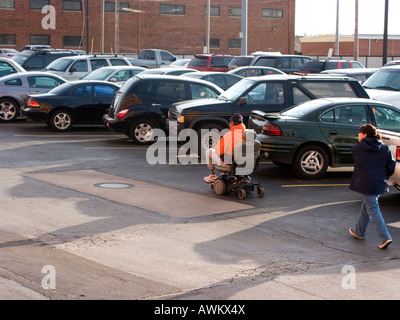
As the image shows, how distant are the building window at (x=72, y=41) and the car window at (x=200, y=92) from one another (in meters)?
46.3

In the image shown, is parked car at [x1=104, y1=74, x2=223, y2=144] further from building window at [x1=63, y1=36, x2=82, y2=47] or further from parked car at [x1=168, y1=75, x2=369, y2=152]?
building window at [x1=63, y1=36, x2=82, y2=47]

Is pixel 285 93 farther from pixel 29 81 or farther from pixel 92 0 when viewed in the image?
pixel 92 0

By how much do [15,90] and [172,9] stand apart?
4618cm

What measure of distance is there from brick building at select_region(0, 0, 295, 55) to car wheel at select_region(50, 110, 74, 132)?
122 ft

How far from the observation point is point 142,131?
59.4 ft

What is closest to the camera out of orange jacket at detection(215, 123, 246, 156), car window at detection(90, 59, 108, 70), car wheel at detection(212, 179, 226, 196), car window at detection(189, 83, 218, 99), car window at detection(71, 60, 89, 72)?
orange jacket at detection(215, 123, 246, 156)

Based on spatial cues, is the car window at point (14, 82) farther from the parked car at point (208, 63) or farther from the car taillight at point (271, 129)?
the parked car at point (208, 63)

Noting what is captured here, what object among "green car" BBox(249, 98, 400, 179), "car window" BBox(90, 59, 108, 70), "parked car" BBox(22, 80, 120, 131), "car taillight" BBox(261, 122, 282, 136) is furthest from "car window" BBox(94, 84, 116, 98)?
"car window" BBox(90, 59, 108, 70)

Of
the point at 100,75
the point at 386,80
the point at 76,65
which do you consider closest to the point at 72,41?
the point at 76,65

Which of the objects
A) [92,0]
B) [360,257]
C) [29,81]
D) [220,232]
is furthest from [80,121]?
[92,0]

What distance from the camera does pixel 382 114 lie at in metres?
14.4

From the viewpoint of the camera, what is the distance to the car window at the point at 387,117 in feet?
47.1

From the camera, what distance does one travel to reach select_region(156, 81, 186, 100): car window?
1806cm

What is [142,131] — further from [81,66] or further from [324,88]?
[81,66]
